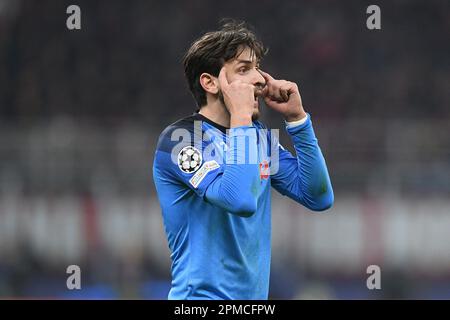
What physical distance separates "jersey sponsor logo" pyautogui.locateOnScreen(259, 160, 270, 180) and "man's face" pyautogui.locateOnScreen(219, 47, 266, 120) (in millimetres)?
212

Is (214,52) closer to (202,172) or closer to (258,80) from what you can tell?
(258,80)

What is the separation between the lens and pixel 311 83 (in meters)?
15.9

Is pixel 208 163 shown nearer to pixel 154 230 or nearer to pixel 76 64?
pixel 154 230

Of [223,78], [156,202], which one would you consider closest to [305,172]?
[223,78]

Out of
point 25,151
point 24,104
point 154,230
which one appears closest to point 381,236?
point 154,230

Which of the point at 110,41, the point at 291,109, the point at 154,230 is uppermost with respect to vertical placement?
the point at 110,41

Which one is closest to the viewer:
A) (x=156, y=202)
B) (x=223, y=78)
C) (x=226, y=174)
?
(x=226, y=174)

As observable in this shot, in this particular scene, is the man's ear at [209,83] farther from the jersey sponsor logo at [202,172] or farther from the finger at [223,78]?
the jersey sponsor logo at [202,172]

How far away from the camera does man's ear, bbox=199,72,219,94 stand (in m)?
4.16

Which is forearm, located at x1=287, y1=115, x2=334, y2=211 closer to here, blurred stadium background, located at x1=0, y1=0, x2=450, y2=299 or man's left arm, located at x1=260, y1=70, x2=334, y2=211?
man's left arm, located at x1=260, y1=70, x2=334, y2=211

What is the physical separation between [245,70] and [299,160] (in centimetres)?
→ 49

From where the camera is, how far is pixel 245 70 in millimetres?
4148

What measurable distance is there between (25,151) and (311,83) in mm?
5849

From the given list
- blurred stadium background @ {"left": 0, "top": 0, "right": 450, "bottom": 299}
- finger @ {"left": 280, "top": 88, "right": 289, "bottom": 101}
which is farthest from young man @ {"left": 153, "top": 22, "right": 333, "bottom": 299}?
blurred stadium background @ {"left": 0, "top": 0, "right": 450, "bottom": 299}
